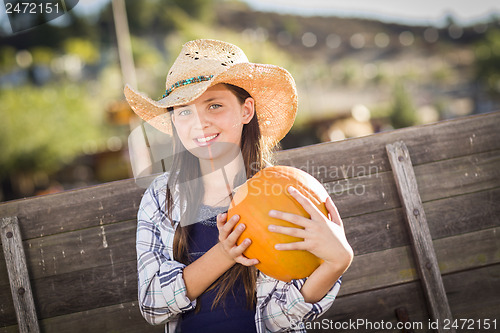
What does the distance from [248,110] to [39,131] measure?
88.7 feet

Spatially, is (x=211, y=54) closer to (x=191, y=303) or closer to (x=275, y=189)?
(x=275, y=189)

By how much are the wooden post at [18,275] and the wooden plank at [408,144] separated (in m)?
1.47

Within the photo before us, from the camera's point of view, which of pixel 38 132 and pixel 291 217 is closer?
pixel 291 217

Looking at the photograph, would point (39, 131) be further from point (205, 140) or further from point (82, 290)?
point (205, 140)

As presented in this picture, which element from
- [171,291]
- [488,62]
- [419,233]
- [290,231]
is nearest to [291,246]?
[290,231]

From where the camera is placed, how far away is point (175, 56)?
35750 mm

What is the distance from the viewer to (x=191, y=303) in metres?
1.74

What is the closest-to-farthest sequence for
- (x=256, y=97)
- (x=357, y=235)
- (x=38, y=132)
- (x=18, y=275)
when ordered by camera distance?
(x=256, y=97) < (x=18, y=275) < (x=357, y=235) < (x=38, y=132)

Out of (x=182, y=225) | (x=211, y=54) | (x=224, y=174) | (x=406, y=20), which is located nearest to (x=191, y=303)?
(x=182, y=225)

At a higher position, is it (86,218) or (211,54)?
(211,54)

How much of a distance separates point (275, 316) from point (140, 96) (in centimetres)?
117

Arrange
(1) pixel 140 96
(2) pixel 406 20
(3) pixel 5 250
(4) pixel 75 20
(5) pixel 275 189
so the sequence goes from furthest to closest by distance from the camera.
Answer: (2) pixel 406 20
(4) pixel 75 20
(3) pixel 5 250
(1) pixel 140 96
(5) pixel 275 189

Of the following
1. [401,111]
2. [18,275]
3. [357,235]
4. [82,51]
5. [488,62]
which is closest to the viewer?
[18,275]

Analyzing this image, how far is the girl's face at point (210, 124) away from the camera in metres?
1.85
